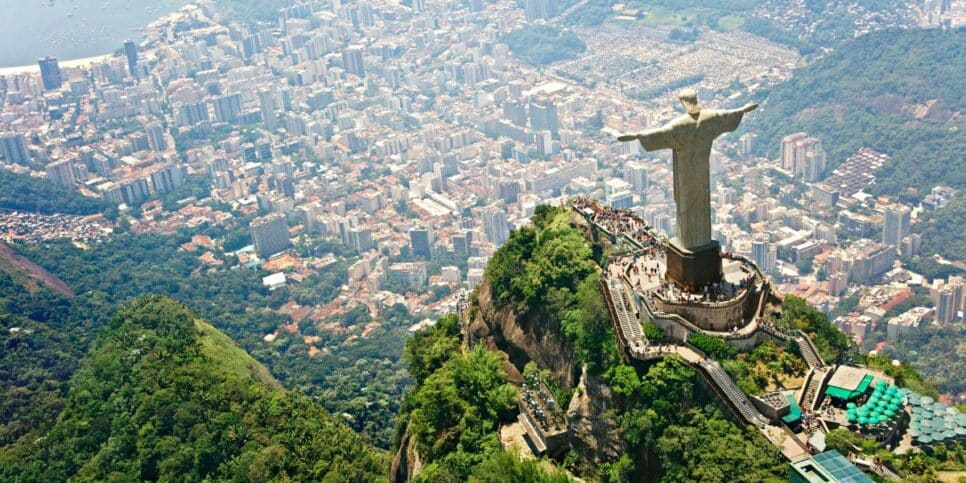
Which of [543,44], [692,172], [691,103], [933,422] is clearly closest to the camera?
[933,422]

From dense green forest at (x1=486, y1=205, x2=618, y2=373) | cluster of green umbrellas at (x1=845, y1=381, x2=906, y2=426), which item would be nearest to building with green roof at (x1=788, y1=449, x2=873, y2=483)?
cluster of green umbrellas at (x1=845, y1=381, x2=906, y2=426)

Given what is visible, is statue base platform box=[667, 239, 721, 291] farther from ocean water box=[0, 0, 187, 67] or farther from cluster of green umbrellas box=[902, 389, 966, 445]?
ocean water box=[0, 0, 187, 67]

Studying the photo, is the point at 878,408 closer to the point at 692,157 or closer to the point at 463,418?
the point at 692,157

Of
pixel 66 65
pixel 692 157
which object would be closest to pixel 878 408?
pixel 692 157

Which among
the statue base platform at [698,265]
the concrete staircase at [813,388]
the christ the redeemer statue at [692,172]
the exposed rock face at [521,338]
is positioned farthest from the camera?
the exposed rock face at [521,338]

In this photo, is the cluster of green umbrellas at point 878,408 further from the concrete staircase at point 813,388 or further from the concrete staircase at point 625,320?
the concrete staircase at point 625,320

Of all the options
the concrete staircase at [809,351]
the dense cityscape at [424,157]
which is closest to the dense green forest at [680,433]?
the concrete staircase at [809,351]
